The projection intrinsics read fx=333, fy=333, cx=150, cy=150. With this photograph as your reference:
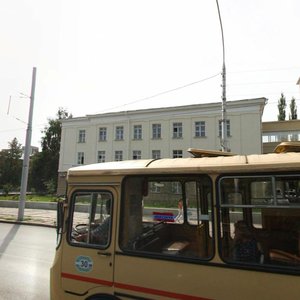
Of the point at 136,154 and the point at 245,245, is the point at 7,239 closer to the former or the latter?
the point at 245,245

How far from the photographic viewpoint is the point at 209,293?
11.4 feet

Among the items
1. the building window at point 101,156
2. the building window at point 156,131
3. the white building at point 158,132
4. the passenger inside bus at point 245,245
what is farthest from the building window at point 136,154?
the passenger inside bus at point 245,245

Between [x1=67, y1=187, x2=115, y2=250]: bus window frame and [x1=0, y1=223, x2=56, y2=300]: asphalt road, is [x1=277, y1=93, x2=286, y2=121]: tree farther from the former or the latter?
[x1=67, y1=187, x2=115, y2=250]: bus window frame

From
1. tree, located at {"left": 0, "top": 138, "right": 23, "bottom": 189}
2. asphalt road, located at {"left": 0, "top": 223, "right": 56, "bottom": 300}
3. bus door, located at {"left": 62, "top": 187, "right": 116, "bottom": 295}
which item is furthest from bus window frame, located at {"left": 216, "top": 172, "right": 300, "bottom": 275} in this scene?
tree, located at {"left": 0, "top": 138, "right": 23, "bottom": 189}

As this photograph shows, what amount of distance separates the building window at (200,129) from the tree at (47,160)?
3272cm

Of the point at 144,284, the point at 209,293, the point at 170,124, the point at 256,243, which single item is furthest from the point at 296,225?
the point at 170,124

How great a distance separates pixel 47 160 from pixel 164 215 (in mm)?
62648

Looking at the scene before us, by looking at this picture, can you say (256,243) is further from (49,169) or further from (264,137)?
(49,169)

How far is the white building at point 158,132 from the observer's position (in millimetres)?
36281

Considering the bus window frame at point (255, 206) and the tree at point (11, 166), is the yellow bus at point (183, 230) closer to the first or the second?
the bus window frame at point (255, 206)

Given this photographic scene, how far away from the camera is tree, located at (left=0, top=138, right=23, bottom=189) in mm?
69062

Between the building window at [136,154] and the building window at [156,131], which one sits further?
the building window at [136,154]

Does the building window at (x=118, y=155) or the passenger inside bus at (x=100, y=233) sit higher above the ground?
the building window at (x=118, y=155)

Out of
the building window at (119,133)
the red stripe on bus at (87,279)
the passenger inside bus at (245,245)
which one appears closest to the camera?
the passenger inside bus at (245,245)
